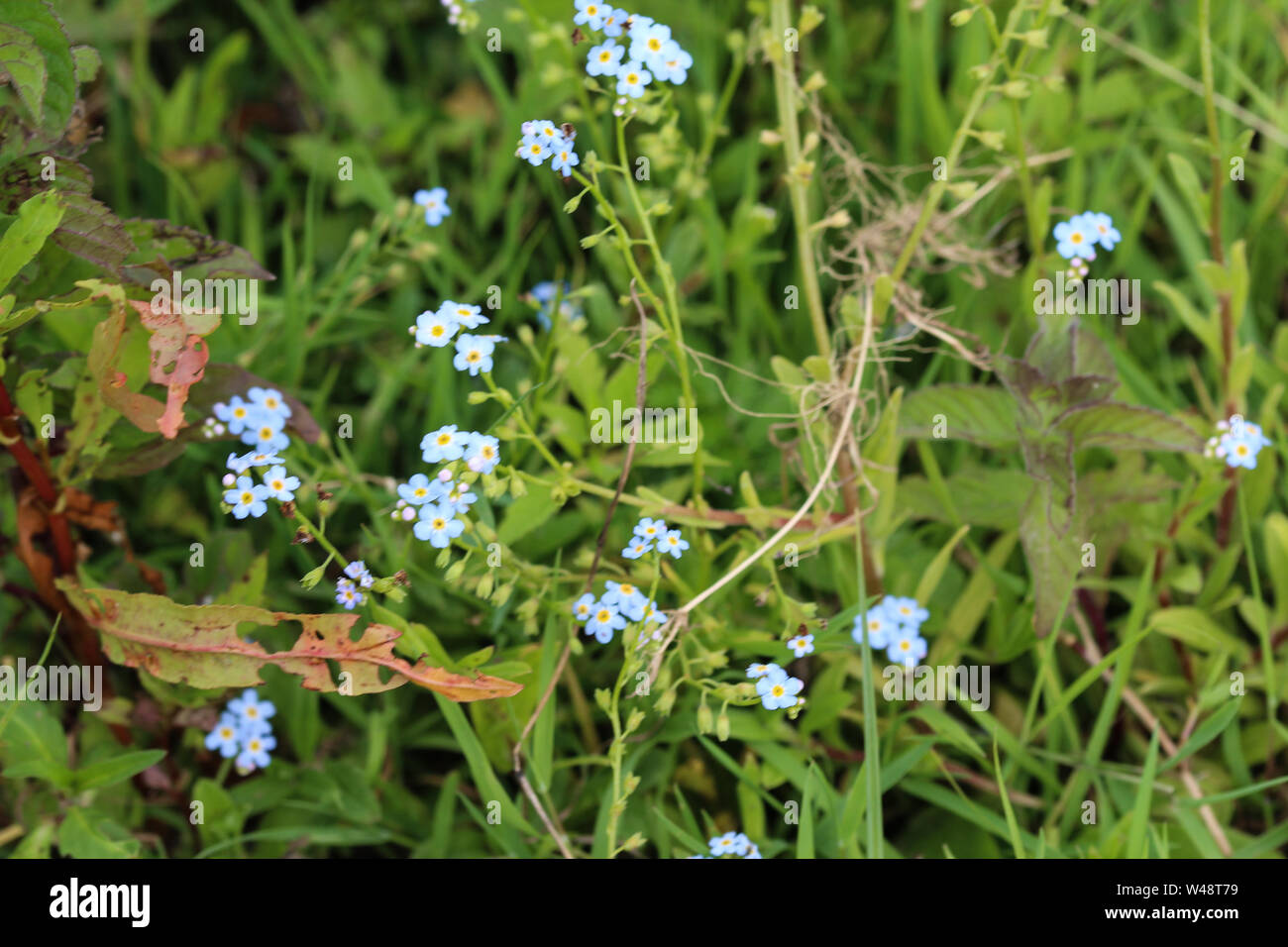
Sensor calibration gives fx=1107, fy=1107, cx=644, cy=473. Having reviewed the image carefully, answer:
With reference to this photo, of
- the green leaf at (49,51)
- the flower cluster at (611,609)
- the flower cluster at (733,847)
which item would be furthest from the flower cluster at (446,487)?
the green leaf at (49,51)

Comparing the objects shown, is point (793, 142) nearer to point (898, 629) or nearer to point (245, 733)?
point (898, 629)

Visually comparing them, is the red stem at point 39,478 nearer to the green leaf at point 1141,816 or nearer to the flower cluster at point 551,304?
the flower cluster at point 551,304

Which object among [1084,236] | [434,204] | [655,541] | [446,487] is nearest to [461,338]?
[446,487]

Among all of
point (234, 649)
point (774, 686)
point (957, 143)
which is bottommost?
point (774, 686)

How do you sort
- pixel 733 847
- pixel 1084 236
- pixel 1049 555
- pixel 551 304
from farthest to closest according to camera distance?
pixel 551 304 → pixel 1084 236 → pixel 1049 555 → pixel 733 847

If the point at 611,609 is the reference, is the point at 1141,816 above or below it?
below

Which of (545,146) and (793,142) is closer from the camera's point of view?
(545,146)
